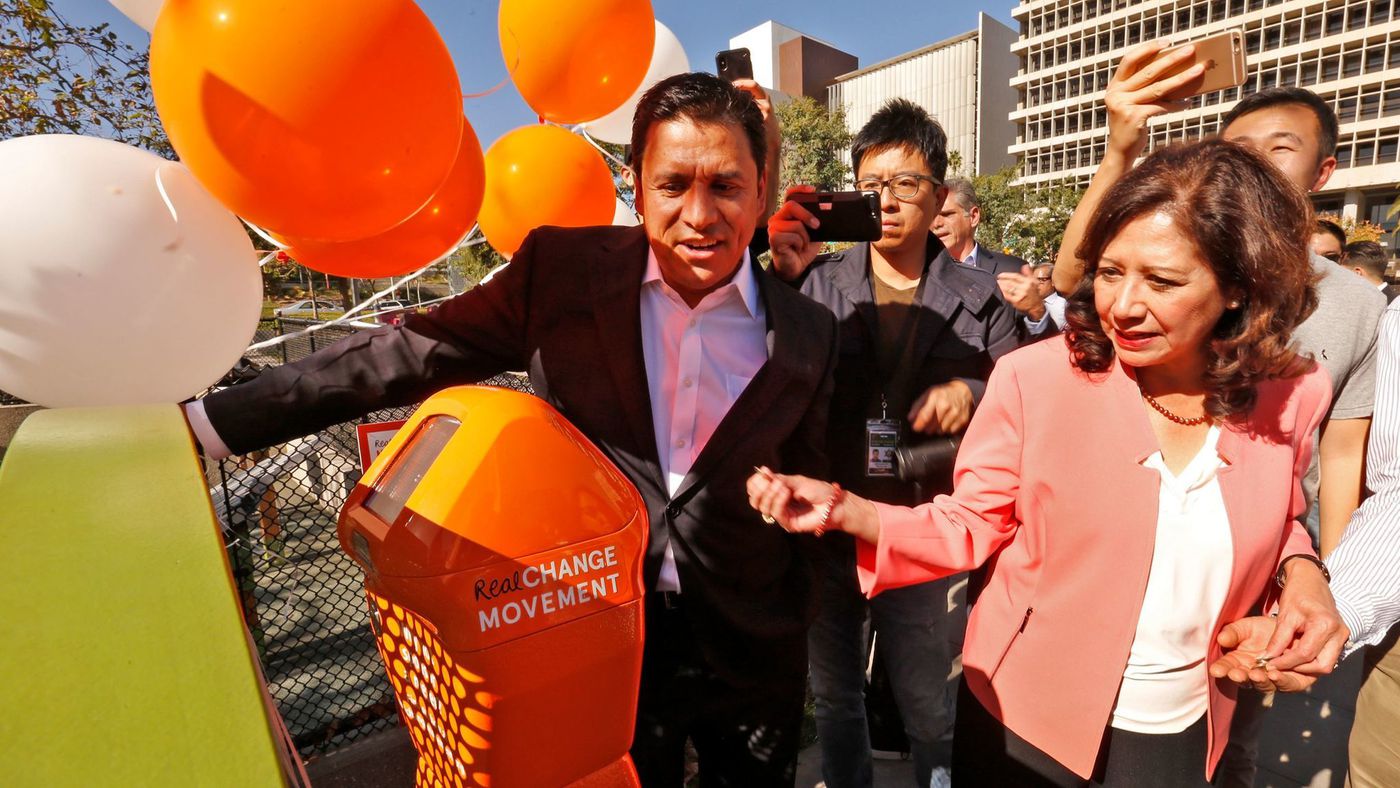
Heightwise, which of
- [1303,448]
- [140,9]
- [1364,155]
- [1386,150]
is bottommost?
[1303,448]

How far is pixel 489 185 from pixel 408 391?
1.70 metres

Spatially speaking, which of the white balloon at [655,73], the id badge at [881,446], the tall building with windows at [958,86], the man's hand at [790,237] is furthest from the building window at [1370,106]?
the id badge at [881,446]

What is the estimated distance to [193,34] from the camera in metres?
1.27

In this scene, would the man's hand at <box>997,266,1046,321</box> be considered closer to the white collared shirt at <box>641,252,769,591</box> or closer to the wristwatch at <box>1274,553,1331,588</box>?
the wristwatch at <box>1274,553,1331,588</box>

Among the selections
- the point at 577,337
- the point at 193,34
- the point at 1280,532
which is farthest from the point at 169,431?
the point at 1280,532

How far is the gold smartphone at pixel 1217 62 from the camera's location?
5.26 ft

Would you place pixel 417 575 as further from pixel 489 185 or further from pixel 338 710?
pixel 338 710

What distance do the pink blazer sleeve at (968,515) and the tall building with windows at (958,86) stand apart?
6000 cm

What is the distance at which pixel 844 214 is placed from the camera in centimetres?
220

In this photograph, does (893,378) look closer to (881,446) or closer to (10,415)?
(881,446)

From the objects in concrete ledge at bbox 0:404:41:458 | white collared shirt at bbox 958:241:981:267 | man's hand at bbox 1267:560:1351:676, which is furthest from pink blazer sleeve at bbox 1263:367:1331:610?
concrete ledge at bbox 0:404:41:458

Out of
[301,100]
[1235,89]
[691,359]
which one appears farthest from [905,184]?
[1235,89]

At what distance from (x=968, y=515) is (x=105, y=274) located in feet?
5.73

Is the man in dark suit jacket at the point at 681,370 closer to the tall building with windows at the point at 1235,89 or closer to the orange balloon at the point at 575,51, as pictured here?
the orange balloon at the point at 575,51
